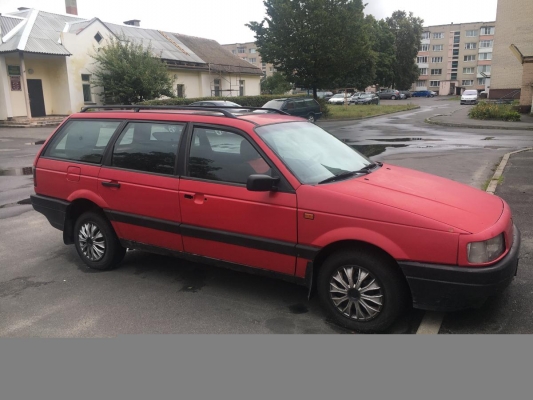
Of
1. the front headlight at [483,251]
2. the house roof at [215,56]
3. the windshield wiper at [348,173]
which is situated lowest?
the front headlight at [483,251]

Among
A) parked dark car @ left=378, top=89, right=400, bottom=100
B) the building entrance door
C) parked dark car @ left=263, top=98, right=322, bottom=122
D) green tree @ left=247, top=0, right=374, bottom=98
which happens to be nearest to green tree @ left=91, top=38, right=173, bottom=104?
the building entrance door

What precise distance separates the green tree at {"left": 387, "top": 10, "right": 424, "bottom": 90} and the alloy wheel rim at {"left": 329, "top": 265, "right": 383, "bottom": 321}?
259 feet

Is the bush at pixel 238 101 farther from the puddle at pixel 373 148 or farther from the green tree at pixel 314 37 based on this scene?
the puddle at pixel 373 148

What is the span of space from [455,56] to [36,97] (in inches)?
3746

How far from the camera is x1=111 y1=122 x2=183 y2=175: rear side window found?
182 inches

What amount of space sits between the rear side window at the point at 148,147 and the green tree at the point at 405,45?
255 feet

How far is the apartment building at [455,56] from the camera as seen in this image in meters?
98.0

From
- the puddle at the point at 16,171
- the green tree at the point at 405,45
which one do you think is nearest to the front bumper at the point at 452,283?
the puddle at the point at 16,171

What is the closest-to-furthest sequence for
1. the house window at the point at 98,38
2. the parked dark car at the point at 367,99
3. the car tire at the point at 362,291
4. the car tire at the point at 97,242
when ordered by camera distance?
the car tire at the point at 362,291 < the car tire at the point at 97,242 < the house window at the point at 98,38 < the parked dark car at the point at 367,99

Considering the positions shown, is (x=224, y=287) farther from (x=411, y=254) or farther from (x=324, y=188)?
(x=411, y=254)

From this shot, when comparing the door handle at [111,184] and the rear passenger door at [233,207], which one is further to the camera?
the door handle at [111,184]

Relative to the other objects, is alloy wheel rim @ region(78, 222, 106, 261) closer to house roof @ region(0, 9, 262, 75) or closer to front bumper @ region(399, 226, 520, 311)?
front bumper @ region(399, 226, 520, 311)

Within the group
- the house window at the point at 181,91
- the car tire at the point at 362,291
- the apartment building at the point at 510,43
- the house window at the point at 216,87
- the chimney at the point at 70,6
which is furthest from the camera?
the apartment building at the point at 510,43

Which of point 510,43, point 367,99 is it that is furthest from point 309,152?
point 367,99
